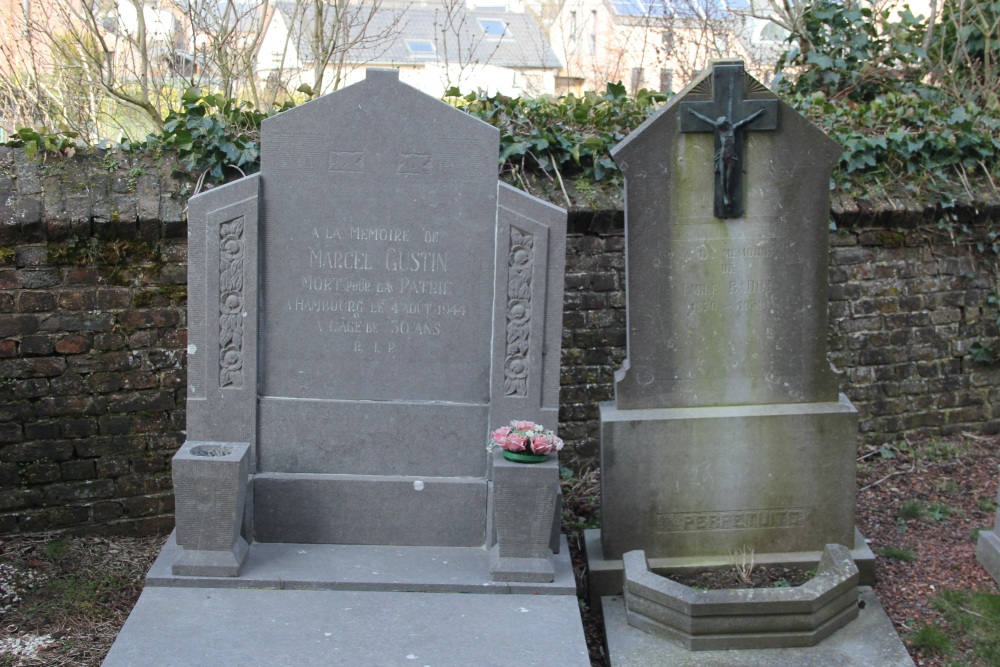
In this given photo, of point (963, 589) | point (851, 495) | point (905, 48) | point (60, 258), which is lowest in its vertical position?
point (963, 589)

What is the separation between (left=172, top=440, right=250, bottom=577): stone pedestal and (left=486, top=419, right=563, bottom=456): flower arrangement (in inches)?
51.0

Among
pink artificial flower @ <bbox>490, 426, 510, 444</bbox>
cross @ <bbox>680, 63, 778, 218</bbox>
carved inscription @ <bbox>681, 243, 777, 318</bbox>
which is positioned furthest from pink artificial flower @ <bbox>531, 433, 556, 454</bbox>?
cross @ <bbox>680, 63, 778, 218</bbox>

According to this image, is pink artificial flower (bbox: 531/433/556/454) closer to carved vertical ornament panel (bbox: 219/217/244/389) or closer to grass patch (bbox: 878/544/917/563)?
carved vertical ornament panel (bbox: 219/217/244/389)

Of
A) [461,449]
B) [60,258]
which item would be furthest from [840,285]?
[60,258]

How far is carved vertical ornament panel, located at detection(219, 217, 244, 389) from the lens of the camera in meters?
4.84

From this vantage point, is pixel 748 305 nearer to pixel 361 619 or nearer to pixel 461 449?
pixel 461 449

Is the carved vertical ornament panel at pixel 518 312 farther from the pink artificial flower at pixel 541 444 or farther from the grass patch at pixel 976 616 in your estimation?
the grass patch at pixel 976 616

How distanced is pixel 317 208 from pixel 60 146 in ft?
7.06

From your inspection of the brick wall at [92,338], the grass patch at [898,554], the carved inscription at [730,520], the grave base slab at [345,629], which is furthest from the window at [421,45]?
the grave base slab at [345,629]

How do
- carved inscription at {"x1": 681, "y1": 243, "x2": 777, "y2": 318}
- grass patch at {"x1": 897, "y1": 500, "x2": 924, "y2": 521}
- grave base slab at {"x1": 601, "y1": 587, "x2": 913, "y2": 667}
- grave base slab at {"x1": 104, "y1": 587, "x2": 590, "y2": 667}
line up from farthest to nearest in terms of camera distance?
grass patch at {"x1": 897, "y1": 500, "x2": 924, "y2": 521}, carved inscription at {"x1": 681, "y1": 243, "x2": 777, "y2": 318}, grave base slab at {"x1": 601, "y1": 587, "x2": 913, "y2": 667}, grave base slab at {"x1": 104, "y1": 587, "x2": 590, "y2": 667}

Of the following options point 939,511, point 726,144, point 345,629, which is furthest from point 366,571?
point 939,511

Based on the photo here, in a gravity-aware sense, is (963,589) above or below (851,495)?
below

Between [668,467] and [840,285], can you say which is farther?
[840,285]

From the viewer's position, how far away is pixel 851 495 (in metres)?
5.34
